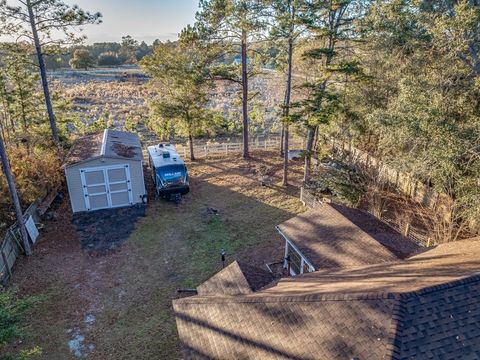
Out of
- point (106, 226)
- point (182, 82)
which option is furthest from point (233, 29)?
point (106, 226)

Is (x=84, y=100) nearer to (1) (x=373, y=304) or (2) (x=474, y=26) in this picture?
(2) (x=474, y=26)

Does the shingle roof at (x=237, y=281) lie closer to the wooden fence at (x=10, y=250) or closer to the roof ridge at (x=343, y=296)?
the roof ridge at (x=343, y=296)

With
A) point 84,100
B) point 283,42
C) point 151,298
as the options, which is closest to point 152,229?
point 151,298

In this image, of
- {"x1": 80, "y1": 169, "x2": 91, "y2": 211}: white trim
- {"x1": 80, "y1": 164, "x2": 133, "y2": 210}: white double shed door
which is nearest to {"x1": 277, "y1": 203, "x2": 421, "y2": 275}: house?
{"x1": 80, "y1": 164, "x2": 133, "y2": 210}: white double shed door

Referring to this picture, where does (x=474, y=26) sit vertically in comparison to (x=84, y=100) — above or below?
above

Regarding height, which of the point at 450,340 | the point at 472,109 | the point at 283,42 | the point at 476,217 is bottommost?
the point at 476,217

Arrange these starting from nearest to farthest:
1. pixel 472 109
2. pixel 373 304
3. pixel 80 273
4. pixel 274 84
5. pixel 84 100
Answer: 1. pixel 373 304
2. pixel 80 273
3. pixel 472 109
4. pixel 274 84
5. pixel 84 100

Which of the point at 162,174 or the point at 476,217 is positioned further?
the point at 162,174
